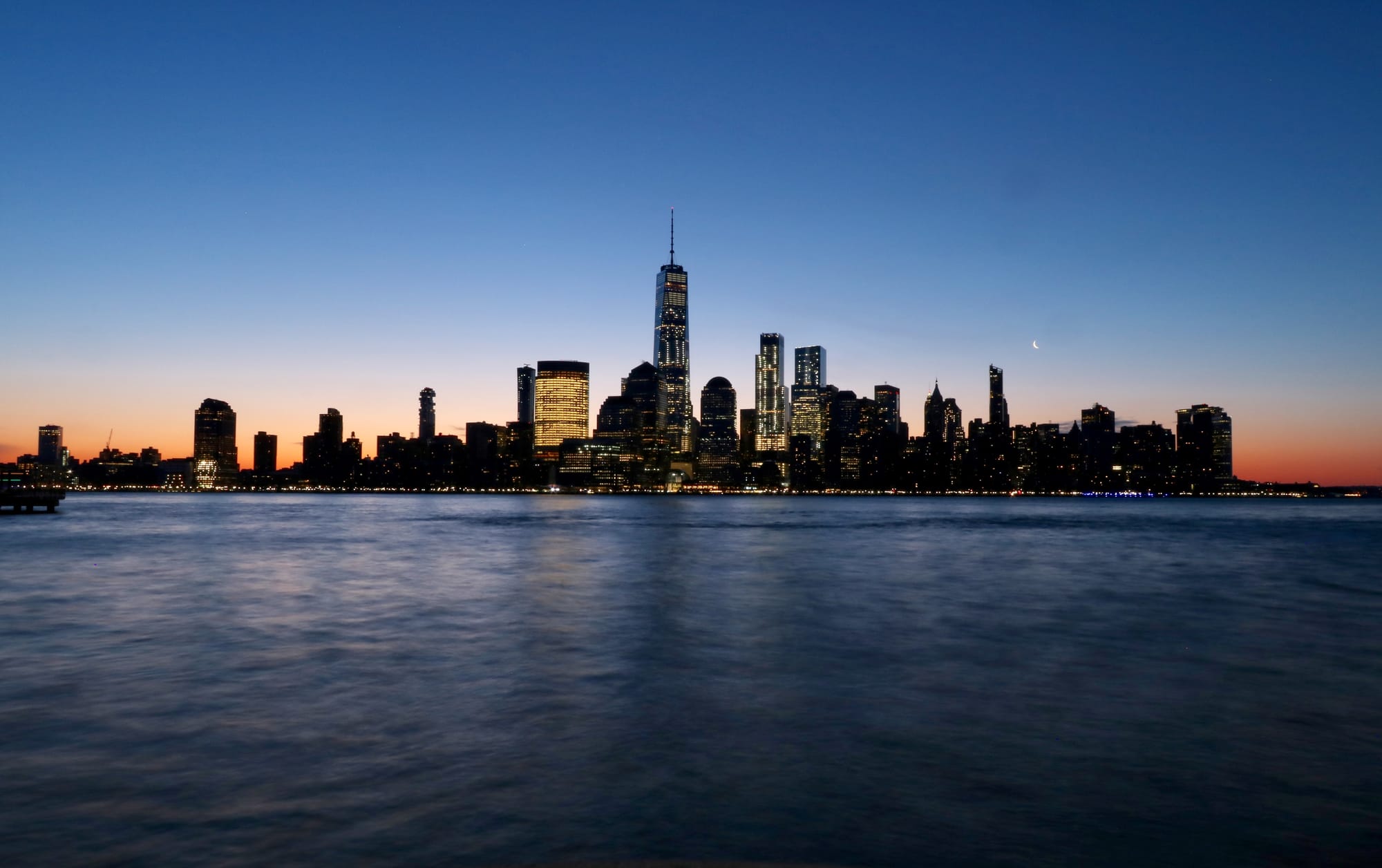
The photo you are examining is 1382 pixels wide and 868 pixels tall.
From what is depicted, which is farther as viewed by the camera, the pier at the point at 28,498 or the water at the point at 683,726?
the pier at the point at 28,498

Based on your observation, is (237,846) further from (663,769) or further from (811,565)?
(811,565)

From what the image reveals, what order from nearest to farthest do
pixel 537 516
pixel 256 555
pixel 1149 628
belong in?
pixel 1149 628, pixel 256 555, pixel 537 516

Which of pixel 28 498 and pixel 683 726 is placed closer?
pixel 683 726

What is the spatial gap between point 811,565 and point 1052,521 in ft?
309

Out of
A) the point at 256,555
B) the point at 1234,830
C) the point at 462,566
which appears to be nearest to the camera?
the point at 1234,830

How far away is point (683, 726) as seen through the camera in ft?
43.5

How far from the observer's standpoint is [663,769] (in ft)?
35.5

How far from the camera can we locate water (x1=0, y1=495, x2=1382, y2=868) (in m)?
8.45

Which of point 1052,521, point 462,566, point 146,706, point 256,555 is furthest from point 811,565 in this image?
point 1052,521

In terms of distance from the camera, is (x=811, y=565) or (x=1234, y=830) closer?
(x=1234, y=830)

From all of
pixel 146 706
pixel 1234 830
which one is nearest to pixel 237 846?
pixel 146 706

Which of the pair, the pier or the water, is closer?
the water

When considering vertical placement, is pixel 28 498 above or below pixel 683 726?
below

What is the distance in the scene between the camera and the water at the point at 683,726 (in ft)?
27.7
